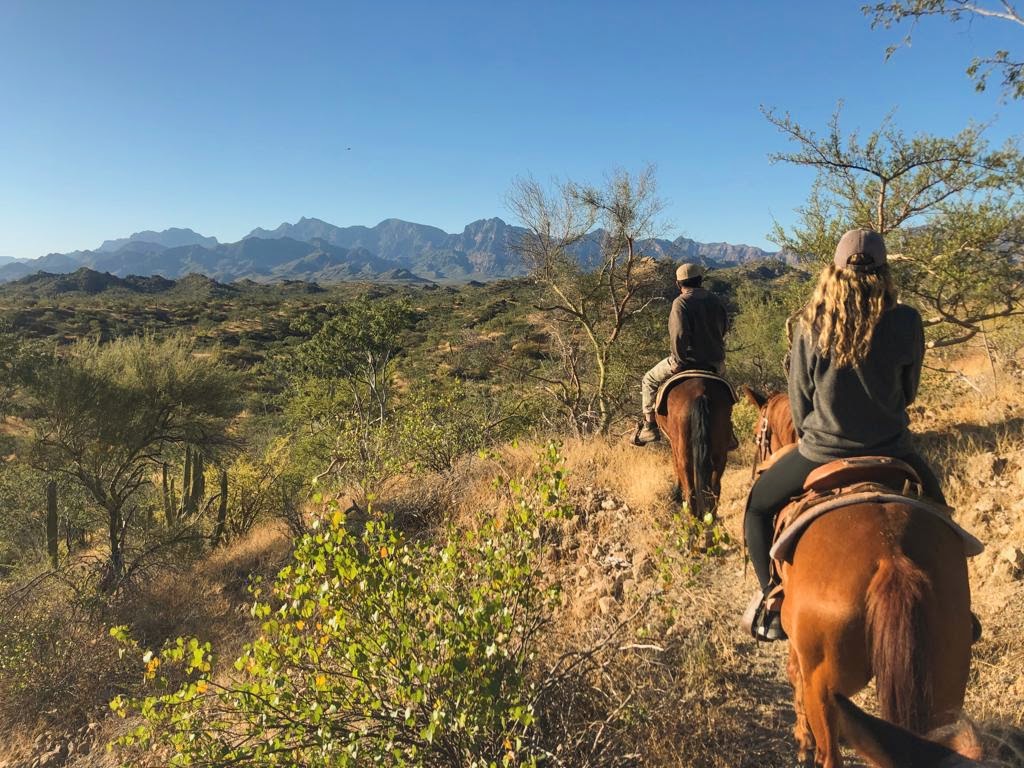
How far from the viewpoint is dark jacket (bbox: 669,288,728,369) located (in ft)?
18.5

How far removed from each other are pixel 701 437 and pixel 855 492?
261 centimetres

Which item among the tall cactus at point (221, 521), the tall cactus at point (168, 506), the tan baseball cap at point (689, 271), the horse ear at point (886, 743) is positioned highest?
the tan baseball cap at point (689, 271)

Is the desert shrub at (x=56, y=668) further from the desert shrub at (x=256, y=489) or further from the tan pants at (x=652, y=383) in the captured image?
the tan pants at (x=652, y=383)

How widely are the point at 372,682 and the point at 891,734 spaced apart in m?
2.31

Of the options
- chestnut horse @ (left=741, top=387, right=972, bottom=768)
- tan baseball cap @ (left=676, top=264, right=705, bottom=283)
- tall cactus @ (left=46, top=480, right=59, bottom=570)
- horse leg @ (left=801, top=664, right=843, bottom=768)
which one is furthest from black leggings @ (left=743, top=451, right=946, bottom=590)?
tall cactus @ (left=46, top=480, right=59, bottom=570)

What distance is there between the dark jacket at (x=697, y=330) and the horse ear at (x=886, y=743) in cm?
473

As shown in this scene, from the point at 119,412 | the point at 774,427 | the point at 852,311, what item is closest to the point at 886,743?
the point at 852,311

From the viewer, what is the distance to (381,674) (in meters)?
2.67

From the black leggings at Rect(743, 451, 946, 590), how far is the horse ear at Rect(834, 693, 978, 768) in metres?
1.86

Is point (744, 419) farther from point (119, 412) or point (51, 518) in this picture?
point (51, 518)

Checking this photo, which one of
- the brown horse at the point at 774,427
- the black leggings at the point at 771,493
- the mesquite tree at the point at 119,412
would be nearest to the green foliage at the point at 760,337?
the brown horse at the point at 774,427

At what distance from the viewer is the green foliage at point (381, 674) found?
238cm

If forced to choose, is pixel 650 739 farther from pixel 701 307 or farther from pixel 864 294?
pixel 701 307

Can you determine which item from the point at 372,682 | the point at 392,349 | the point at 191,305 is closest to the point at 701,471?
the point at 372,682
